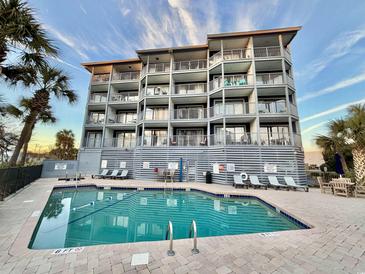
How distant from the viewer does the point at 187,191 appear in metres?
11.0

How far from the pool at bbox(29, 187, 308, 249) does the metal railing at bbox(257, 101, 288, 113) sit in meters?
7.92

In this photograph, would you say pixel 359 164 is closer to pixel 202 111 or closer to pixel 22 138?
pixel 202 111

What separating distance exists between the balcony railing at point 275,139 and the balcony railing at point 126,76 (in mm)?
15024

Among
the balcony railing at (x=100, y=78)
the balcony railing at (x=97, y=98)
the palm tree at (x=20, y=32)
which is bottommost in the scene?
the palm tree at (x=20, y=32)

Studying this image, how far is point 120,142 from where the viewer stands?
1703 centimetres

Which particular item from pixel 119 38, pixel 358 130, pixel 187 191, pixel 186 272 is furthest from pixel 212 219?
pixel 119 38

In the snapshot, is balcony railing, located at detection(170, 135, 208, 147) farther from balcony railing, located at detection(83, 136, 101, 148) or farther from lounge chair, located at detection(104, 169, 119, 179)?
balcony railing, located at detection(83, 136, 101, 148)

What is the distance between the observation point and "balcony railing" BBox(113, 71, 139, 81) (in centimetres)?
1786

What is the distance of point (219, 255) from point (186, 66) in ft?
54.8

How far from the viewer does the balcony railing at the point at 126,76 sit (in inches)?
703

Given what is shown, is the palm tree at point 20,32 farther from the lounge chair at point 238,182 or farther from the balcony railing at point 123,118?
the balcony railing at point 123,118

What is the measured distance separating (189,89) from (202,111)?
3.26 meters

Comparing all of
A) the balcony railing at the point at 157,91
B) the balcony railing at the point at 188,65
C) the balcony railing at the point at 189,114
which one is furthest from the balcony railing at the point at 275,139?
the balcony railing at the point at 157,91

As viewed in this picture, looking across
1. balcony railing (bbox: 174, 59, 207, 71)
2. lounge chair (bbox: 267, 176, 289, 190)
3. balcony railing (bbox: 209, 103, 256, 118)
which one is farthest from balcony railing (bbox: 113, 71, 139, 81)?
lounge chair (bbox: 267, 176, 289, 190)
